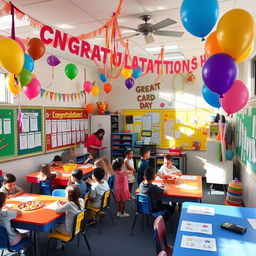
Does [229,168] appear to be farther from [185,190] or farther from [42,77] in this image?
[42,77]

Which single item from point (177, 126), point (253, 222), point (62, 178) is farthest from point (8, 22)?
point (177, 126)

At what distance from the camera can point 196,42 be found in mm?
4816

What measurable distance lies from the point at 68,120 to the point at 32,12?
11.1 feet

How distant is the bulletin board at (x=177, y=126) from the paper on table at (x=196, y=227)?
493cm

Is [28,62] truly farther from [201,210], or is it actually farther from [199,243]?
[199,243]

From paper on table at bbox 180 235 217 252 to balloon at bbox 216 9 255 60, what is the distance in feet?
4.92

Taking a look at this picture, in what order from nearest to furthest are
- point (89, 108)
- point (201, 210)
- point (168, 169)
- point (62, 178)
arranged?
point (201, 210)
point (62, 178)
point (168, 169)
point (89, 108)

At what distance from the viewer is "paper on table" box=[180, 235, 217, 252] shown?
1.75 meters

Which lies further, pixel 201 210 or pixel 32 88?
pixel 32 88

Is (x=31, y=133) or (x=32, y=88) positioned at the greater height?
(x=32, y=88)

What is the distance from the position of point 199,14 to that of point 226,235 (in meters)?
1.81

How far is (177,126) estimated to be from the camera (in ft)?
23.2

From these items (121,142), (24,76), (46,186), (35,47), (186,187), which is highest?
(35,47)

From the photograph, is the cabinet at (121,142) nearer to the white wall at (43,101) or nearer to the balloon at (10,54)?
the white wall at (43,101)
